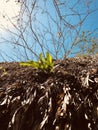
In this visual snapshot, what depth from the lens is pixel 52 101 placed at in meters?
4.01

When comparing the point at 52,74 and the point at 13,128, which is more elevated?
the point at 52,74

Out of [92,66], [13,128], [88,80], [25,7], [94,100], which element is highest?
[25,7]

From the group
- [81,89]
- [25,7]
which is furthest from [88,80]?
[25,7]

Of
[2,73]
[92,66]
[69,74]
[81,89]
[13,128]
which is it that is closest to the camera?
[13,128]

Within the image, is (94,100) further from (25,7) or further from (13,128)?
(25,7)

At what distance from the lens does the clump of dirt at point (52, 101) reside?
3.71 m

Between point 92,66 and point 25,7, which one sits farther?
point 25,7

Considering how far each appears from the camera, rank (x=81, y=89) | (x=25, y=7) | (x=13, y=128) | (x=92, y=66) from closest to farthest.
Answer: (x=13, y=128) < (x=81, y=89) < (x=92, y=66) < (x=25, y=7)

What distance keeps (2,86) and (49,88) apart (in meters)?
0.82

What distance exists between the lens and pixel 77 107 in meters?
3.78

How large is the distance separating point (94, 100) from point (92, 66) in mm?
1112

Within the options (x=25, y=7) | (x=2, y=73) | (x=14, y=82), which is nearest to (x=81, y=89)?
(x=14, y=82)

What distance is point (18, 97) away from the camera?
411cm

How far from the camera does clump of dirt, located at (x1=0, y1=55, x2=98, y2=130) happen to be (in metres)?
3.71
